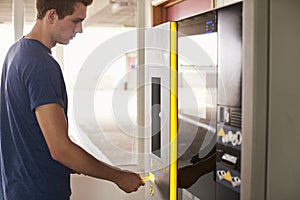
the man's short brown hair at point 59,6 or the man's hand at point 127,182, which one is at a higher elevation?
the man's short brown hair at point 59,6

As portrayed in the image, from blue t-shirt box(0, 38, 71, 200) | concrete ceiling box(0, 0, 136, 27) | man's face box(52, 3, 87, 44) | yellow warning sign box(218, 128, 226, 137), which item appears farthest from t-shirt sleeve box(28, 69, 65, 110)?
concrete ceiling box(0, 0, 136, 27)

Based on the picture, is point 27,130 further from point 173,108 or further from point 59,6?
point 173,108

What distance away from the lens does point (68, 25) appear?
5.21ft

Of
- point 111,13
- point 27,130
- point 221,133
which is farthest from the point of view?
point 111,13

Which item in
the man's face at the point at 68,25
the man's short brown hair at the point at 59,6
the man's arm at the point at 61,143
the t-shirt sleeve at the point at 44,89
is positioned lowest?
the man's arm at the point at 61,143

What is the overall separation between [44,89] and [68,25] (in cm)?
30

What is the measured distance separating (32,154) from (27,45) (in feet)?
1.28

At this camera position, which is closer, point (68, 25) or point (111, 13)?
point (68, 25)

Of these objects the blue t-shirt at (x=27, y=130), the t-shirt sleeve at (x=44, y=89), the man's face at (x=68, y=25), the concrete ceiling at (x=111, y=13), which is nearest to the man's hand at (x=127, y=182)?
the blue t-shirt at (x=27, y=130)

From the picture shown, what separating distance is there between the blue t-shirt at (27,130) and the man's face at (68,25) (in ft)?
0.26

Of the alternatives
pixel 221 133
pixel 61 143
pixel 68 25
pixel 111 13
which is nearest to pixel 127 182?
pixel 61 143

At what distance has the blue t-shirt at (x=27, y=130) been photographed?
4.74 feet

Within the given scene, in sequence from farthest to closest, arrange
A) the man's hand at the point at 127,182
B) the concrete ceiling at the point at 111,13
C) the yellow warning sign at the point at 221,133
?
the concrete ceiling at the point at 111,13 → the man's hand at the point at 127,182 → the yellow warning sign at the point at 221,133

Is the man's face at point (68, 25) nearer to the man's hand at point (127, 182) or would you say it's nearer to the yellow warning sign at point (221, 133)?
the man's hand at point (127, 182)
